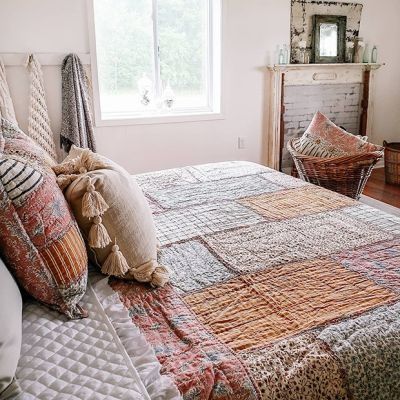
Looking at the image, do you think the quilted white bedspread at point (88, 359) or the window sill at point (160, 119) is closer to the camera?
the quilted white bedspread at point (88, 359)

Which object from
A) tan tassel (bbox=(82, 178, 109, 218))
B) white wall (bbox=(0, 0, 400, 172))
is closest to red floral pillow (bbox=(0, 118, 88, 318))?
tan tassel (bbox=(82, 178, 109, 218))

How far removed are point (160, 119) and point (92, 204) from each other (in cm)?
291

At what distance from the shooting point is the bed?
2.74 feet

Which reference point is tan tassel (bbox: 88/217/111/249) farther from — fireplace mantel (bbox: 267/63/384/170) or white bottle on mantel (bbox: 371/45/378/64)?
white bottle on mantel (bbox: 371/45/378/64)

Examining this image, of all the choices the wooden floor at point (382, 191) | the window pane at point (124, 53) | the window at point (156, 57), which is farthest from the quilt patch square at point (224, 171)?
the wooden floor at point (382, 191)

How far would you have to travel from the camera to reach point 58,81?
11.3 feet

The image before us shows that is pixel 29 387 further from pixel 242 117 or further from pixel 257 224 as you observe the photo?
pixel 242 117

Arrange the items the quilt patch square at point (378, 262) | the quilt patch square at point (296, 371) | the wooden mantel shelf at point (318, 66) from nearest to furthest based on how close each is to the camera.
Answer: the quilt patch square at point (296, 371), the quilt patch square at point (378, 262), the wooden mantel shelf at point (318, 66)

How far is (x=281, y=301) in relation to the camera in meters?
1.11

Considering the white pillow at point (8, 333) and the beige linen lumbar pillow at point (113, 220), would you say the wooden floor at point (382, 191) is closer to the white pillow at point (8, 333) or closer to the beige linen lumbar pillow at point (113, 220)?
the beige linen lumbar pillow at point (113, 220)

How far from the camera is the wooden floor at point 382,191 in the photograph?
387 centimetres

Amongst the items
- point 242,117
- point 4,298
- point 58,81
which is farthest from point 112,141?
point 4,298

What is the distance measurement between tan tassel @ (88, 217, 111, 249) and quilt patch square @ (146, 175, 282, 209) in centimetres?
75

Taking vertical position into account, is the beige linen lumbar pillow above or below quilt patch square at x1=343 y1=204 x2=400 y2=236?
above
